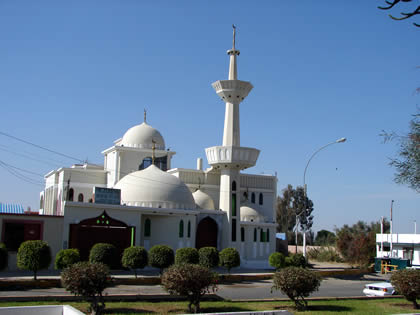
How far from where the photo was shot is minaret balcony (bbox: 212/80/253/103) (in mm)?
37344

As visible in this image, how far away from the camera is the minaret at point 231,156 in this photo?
36.4m

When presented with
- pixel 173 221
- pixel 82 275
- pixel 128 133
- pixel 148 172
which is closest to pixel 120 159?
pixel 128 133

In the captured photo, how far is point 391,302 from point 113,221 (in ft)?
58.6

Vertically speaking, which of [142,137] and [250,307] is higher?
[142,137]

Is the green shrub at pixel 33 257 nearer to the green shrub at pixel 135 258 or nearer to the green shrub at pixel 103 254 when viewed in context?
the green shrub at pixel 103 254

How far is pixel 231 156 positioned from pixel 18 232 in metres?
15.9

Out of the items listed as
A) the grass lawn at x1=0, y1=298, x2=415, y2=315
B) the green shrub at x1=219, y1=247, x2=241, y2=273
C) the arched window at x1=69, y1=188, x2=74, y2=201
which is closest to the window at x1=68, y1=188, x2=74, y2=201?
the arched window at x1=69, y1=188, x2=74, y2=201

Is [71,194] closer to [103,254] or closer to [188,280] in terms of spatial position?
[103,254]

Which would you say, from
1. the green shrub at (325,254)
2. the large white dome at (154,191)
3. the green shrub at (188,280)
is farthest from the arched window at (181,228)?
the green shrub at (325,254)

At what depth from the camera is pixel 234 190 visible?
122 feet

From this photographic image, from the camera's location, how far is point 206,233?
36938 millimetres

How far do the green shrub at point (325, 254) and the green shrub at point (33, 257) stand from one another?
113 feet

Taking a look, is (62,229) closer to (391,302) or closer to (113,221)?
(113,221)

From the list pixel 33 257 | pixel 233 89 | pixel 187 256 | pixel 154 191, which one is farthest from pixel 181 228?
pixel 33 257
